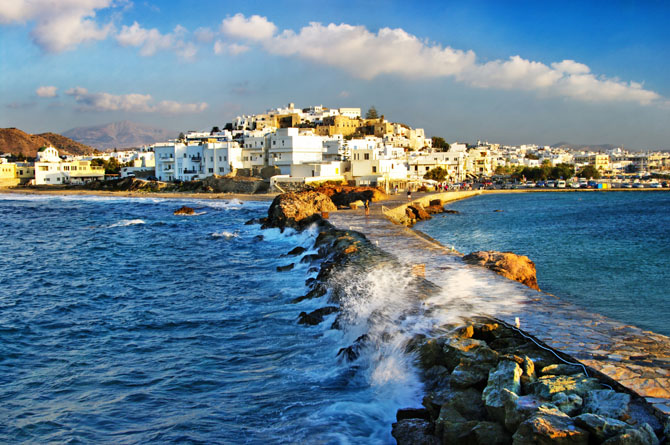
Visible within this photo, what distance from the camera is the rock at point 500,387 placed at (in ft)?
19.1

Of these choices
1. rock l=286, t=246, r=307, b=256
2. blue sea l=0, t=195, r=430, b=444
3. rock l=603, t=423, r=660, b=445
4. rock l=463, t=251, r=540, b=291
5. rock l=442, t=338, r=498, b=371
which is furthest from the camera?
rock l=286, t=246, r=307, b=256

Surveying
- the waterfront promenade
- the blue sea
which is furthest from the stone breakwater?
the blue sea

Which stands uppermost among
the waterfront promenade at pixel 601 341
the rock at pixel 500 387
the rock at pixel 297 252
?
the waterfront promenade at pixel 601 341

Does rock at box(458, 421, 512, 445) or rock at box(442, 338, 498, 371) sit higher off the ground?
rock at box(442, 338, 498, 371)

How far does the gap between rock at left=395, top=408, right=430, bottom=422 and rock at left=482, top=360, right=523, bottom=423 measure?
101 centimetres

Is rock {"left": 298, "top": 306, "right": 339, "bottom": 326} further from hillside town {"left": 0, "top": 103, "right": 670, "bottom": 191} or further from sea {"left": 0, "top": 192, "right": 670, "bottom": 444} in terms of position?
hillside town {"left": 0, "top": 103, "right": 670, "bottom": 191}

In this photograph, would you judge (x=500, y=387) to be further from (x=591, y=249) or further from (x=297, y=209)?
(x=297, y=209)

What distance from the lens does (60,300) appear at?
15531 mm

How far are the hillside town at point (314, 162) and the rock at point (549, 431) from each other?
51.1 meters

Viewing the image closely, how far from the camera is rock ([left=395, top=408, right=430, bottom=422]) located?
6889 millimetres

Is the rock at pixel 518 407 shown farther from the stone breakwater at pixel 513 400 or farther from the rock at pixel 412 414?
the rock at pixel 412 414

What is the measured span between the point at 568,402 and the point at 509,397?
617 millimetres

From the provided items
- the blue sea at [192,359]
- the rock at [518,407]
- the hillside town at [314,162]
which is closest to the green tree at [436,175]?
the hillside town at [314,162]

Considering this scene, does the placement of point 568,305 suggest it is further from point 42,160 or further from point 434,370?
point 42,160
